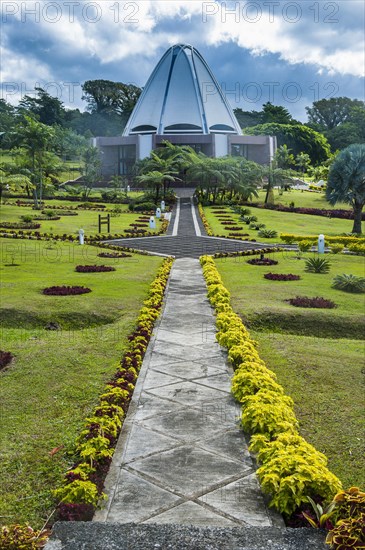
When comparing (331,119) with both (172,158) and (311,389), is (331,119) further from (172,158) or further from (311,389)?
(311,389)

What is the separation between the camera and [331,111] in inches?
4518

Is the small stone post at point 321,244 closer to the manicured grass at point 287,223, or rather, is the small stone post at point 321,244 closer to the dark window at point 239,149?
the manicured grass at point 287,223

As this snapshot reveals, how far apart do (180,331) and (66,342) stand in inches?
90.8

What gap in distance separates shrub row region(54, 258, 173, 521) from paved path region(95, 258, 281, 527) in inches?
4.8

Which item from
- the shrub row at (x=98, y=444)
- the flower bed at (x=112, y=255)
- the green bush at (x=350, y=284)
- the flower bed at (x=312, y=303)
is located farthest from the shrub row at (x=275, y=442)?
the flower bed at (x=112, y=255)

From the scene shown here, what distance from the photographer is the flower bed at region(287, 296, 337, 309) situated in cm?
1454

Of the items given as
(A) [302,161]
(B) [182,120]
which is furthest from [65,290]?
(B) [182,120]

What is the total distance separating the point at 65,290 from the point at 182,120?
73960mm

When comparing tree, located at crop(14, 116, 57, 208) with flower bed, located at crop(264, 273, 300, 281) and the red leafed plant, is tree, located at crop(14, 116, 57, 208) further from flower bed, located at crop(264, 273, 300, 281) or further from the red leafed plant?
the red leafed plant

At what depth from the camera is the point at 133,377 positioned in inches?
329

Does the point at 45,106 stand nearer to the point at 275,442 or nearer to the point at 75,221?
the point at 75,221

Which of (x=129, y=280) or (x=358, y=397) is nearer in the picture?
(x=358, y=397)

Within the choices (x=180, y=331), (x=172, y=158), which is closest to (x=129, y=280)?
(x=180, y=331)

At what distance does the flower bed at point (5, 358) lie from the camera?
9.50 m
